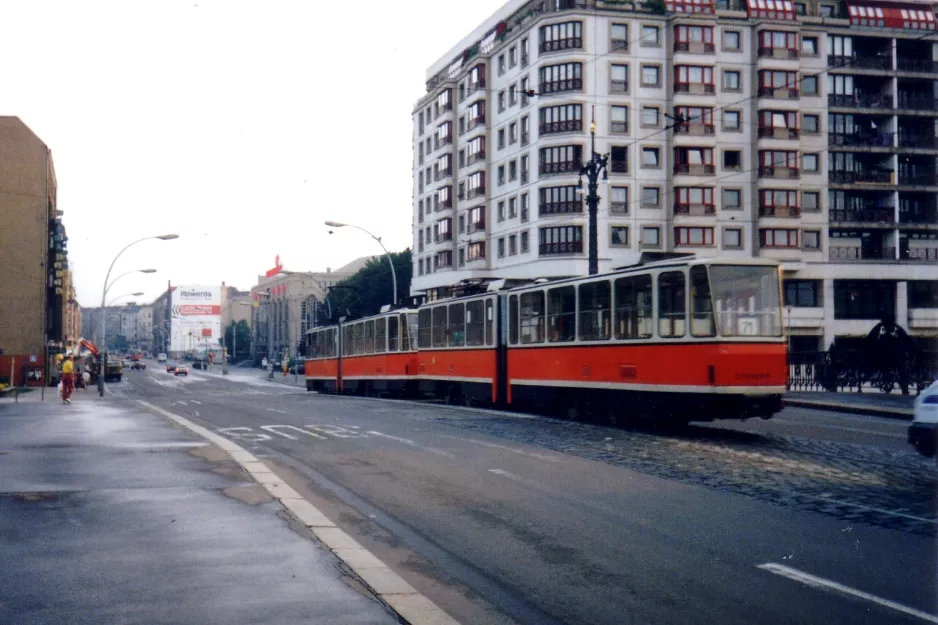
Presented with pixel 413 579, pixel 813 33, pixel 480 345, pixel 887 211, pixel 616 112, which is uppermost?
pixel 813 33

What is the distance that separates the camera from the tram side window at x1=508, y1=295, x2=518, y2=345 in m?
24.3

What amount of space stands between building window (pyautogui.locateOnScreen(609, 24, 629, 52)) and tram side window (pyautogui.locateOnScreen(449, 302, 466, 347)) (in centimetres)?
3540

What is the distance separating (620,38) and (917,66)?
19.6 meters

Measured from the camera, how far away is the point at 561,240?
196 ft

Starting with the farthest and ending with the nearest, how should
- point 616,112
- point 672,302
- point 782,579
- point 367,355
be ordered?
point 616,112, point 367,355, point 672,302, point 782,579

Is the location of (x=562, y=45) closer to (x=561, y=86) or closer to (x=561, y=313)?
(x=561, y=86)

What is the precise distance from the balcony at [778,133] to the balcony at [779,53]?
435 centimetres

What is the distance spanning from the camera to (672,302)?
57.8 feet

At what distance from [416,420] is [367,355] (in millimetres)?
17944

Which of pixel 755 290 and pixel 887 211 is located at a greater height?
pixel 887 211

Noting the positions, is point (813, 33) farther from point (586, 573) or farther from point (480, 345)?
point (586, 573)

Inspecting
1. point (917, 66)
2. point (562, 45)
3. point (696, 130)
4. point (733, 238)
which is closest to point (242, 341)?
point (562, 45)

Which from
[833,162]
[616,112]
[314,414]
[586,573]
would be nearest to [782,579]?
[586,573]

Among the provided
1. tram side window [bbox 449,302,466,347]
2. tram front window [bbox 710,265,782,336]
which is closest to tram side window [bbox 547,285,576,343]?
tram front window [bbox 710,265,782,336]
